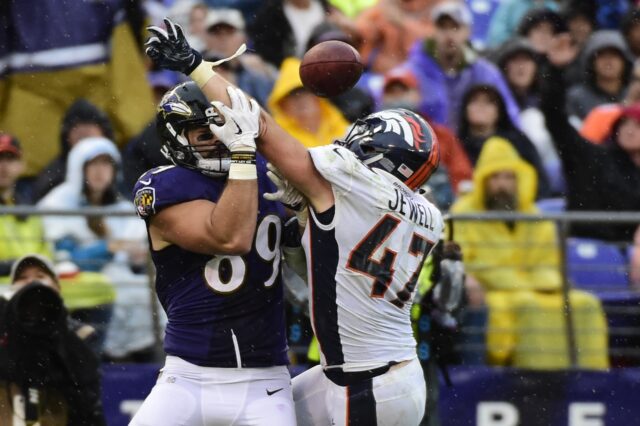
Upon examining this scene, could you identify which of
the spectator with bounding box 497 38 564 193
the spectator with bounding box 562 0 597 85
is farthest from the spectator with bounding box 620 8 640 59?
the spectator with bounding box 497 38 564 193

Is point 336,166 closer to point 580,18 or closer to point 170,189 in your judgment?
point 170,189

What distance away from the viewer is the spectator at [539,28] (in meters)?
11.1

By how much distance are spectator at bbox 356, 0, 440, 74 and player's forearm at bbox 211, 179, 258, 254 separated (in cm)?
564

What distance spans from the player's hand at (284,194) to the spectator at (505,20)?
6.21 meters

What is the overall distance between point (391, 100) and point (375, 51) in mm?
1027

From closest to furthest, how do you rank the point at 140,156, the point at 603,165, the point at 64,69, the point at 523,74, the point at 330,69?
the point at 330,69, the point at 140,156, the point at 603,165, the point at 64,69, the point at 523,74

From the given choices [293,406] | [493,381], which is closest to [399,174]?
[293,406]

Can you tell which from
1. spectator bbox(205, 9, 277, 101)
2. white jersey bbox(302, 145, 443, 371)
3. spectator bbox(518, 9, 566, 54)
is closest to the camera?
white jersey bbox(302, 145, 443, 371)

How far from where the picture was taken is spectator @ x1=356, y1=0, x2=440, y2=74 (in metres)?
10.7

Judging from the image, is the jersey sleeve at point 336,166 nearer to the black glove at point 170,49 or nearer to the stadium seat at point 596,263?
the black glove at point 170,49

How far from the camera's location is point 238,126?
502cm

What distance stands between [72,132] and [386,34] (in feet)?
8.82

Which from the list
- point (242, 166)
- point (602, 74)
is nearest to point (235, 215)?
point (242, 166)

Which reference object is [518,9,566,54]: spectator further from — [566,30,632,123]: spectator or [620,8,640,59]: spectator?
[620,8,640,59]: spectator
